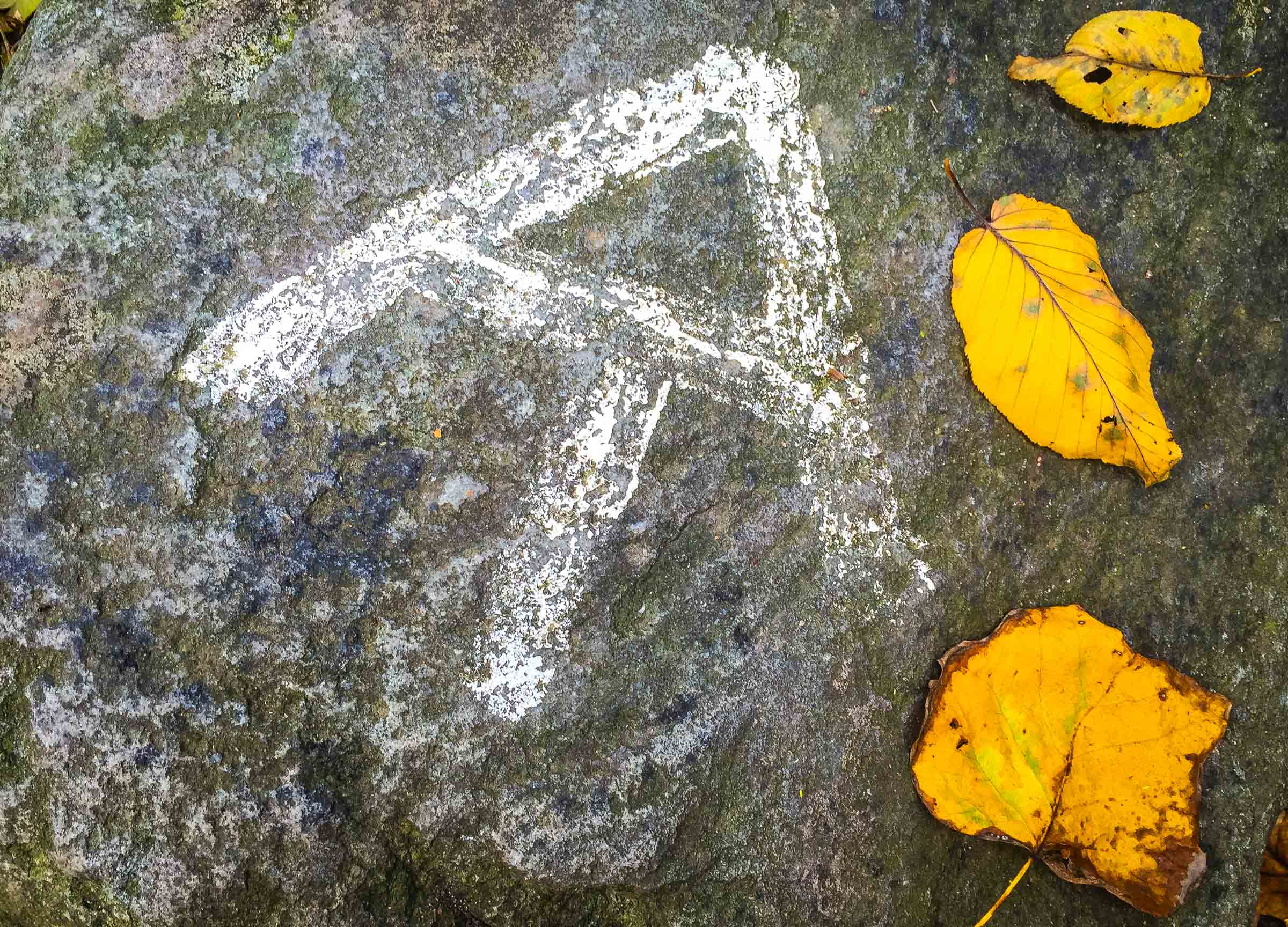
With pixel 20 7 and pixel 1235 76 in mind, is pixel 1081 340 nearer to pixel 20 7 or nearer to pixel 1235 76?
pixel 1235 76

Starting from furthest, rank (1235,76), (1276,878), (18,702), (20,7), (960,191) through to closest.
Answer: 1. (1276,878)
2. (20,7)
3. (1235,76)
4. (960,191)
5. (18,702)

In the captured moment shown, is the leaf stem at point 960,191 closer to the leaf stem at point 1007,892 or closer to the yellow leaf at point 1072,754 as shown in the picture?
the yellow leaf at point 1072,754

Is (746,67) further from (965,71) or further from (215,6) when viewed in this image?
(215,6)

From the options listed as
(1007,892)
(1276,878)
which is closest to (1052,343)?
(1007,892)

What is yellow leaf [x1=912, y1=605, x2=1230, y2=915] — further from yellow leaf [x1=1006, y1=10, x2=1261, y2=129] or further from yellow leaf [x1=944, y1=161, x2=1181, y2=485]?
yellow leaf [x1=1006, y1=10, x2=1261, y2=129]

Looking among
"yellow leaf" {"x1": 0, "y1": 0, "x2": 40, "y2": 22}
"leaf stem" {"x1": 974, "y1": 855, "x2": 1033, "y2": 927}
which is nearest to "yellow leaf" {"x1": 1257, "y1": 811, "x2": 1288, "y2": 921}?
"leaf stem" {"x1": 974, "y1": 855, "x2": 1033, "y2": 927}
